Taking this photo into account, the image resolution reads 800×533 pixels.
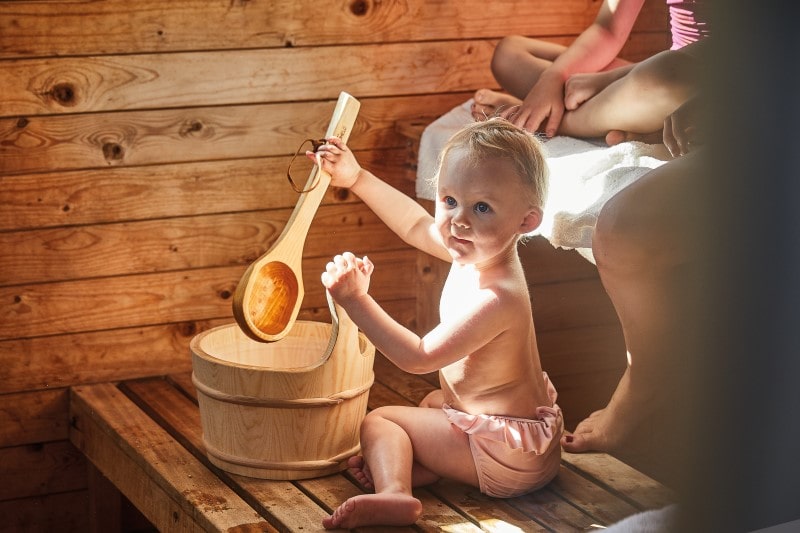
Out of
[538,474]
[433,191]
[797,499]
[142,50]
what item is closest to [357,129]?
[433,191]

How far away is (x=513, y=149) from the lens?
1428 mm

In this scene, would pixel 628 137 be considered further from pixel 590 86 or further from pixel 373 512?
pixel 373 512

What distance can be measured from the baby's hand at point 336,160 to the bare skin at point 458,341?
0.25m

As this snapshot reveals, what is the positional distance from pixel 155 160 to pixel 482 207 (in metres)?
0.85

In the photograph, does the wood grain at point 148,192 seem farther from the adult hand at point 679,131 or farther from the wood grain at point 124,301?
the adult hand at point 679,131

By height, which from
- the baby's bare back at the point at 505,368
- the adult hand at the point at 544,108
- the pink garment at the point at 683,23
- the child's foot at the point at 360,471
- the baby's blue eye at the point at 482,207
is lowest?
the child's foot at the point at 360,471

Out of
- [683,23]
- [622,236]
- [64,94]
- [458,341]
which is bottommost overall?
[458,341]

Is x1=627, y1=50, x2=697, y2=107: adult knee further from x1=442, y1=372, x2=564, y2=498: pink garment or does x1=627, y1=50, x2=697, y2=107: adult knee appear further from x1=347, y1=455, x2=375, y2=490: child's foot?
x1=347, y1=455, x2=375, y2=490: child's foot

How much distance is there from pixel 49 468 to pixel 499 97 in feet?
3.90

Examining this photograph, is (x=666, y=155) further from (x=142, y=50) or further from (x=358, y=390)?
(x=142, y=50)

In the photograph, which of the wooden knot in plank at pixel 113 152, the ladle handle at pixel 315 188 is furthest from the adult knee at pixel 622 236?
the wooden knot in plank at pixel 113 152

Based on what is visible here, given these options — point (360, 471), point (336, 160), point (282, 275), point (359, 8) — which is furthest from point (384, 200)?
point (359, 8)

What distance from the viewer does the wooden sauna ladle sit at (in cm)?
155

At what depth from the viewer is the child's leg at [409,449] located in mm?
1468
